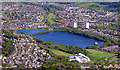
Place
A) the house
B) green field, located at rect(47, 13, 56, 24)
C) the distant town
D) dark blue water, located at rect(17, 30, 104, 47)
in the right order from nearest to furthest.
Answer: the distant town
the house
dark blue water, located at rect(17, 30, 104, 47)
green field, located at rect(47, 13, 56, 24)

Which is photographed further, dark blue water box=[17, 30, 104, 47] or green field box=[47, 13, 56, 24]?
green field box=[47, 13, 56, 24]

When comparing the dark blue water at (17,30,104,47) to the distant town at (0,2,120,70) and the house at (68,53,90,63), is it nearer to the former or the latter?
the distant town at (0,2,120,70)

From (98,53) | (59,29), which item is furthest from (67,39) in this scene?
(98,53)

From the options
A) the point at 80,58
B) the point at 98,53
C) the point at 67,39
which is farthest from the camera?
the point at 67,39

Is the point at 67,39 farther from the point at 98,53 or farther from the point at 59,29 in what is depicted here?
the point at 98,53

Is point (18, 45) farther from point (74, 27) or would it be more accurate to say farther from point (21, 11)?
point (21, 11)

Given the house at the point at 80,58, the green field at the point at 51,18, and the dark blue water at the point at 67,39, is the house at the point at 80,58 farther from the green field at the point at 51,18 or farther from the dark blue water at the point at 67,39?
the green field at the point at 51,18

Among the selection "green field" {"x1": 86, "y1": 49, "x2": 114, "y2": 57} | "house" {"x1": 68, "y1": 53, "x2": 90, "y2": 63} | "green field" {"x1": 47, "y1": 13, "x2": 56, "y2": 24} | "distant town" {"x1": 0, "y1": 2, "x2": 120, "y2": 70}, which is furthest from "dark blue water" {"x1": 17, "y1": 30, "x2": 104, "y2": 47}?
"green field" {"x1": 47, "y1": 13, "x2": 56, "y2": 24}

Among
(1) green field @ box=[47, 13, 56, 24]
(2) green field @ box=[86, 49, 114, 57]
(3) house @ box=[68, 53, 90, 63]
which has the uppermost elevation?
(1) green field @ box=[47, 13, 56, 24]

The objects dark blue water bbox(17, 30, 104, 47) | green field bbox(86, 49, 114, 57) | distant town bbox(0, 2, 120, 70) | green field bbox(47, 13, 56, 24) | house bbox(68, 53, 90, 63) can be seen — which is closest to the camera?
distant town bbox(0, 2, 120, 70)
